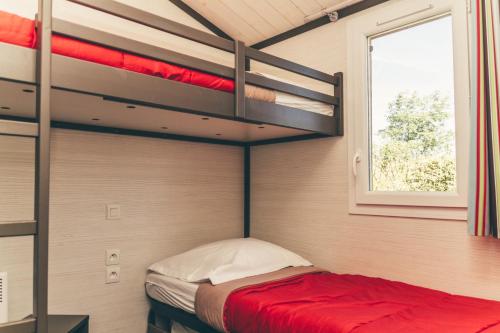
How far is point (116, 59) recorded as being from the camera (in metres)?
1.61

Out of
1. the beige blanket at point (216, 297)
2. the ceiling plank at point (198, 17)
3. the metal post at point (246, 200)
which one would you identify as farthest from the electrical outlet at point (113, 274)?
the ceiling plank at point (198, 17)

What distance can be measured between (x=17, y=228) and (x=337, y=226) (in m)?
1.84

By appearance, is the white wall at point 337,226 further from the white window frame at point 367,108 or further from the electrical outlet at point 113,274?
the electrical outlet at point 113,274

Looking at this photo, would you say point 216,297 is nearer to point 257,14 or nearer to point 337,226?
point 337,226

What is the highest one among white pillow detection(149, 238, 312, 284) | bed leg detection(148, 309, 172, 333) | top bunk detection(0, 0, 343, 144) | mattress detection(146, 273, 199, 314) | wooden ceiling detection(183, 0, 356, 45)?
wooden ceiling detection(183, 0, 356, 45)

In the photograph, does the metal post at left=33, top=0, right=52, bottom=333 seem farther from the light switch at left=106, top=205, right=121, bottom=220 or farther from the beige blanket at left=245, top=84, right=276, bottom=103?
the light switch at left=106, top=205, right=121, bottom=220

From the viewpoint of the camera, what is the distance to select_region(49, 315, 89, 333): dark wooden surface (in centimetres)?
198

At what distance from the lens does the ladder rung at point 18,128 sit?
4.06ft

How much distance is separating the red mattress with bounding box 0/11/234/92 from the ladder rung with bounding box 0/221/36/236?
2.00 feet

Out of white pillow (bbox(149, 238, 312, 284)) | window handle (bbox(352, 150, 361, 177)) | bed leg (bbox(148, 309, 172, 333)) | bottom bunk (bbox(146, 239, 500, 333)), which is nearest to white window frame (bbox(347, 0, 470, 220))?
window handle (bbox(352, 150, 361, 177))

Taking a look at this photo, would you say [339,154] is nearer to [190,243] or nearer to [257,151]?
[257,151]

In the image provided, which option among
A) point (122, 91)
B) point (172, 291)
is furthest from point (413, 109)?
point (172, 291)

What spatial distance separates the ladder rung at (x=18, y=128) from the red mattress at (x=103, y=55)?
312mm

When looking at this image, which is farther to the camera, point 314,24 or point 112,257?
point 314,24
